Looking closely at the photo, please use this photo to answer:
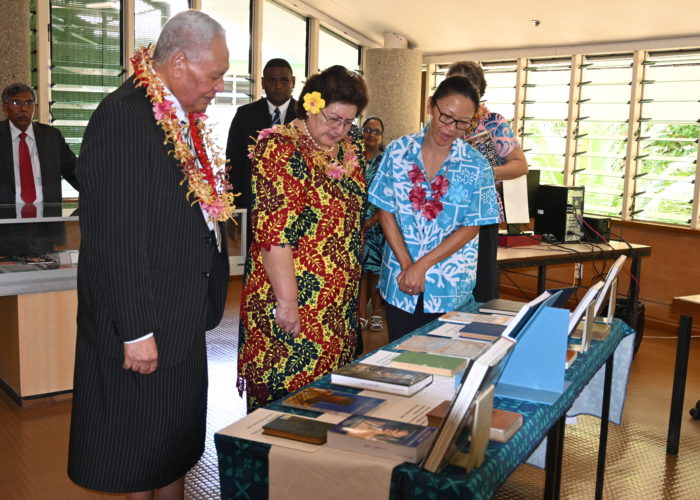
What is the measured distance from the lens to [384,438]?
1573 mm

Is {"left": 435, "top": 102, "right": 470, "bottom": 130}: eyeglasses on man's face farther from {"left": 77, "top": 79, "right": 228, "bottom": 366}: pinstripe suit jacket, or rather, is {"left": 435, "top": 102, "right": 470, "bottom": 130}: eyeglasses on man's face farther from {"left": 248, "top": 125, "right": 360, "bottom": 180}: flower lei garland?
{"left": 77, "top": 79, "right": 228, "bottom": 366}: pinstripe suit jacket

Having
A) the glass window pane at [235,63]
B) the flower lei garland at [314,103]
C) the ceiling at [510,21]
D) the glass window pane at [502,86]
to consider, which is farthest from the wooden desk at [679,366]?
the glass window pane at [235,63]

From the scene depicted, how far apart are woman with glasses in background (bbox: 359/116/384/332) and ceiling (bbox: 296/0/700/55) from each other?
5.30 feet

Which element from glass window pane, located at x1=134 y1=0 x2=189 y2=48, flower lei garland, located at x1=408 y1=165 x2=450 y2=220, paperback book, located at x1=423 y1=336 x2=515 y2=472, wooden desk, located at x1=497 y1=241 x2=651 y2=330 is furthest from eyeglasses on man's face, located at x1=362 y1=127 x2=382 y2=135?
paperback book, located at x1=423 y1=336 x2=515 y2=472

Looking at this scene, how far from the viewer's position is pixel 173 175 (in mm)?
2016

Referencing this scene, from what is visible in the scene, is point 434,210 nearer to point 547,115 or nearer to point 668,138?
point 668,138

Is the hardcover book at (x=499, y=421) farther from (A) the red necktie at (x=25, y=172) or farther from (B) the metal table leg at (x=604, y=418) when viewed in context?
(A) the red necktie at (x=25, y=172)

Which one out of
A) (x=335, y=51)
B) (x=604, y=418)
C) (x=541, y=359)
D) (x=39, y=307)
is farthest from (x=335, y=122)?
(x=335, y=51)

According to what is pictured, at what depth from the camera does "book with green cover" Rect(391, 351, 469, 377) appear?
208 centimetres

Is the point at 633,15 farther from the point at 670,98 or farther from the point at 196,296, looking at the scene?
the point at 196,296

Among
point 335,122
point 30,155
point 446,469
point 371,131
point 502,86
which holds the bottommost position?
point 446,469

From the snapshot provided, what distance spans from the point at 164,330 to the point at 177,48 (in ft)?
2.39

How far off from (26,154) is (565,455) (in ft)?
12.7

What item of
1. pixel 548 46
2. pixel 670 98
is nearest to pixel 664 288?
pixel 670 98
